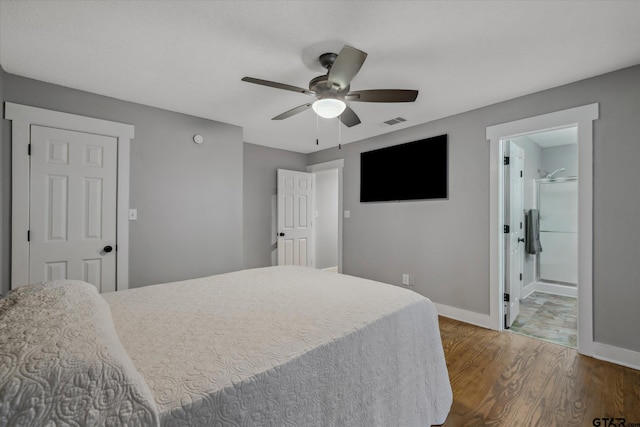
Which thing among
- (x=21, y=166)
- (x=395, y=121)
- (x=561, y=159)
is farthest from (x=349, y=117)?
(x=561, y=159)

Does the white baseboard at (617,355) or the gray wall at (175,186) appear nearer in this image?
the white baseboard at (617,355)

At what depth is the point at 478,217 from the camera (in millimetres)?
3123

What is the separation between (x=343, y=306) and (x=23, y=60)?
117 inches

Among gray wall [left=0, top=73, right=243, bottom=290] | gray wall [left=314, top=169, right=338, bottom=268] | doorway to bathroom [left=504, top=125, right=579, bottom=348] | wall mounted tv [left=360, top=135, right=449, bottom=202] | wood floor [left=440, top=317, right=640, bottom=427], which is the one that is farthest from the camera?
gray wall [left=314, top=169, right=338, bottom=268]

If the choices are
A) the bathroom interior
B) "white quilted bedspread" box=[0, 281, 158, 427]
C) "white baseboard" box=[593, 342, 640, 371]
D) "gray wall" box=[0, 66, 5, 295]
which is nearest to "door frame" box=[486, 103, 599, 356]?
"white baseboard" box=[593, 342, 640, 371]

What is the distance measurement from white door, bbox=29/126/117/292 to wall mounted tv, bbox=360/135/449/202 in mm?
3139

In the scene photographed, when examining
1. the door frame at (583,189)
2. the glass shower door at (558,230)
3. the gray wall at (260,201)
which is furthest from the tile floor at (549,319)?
the gray wall at (260,201)

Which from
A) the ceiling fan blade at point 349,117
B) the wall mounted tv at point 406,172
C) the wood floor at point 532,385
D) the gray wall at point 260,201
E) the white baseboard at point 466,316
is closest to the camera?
the wood floor at point 532,385

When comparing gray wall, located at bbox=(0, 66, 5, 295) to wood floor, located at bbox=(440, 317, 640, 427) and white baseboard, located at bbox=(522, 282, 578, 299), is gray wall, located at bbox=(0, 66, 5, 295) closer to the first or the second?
wood floor, located at bbox=(440, 317, 640, 427)

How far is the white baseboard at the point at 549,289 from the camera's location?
4285mm

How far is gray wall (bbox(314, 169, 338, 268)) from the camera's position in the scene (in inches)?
238

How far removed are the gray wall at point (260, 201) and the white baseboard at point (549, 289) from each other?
13.3ft

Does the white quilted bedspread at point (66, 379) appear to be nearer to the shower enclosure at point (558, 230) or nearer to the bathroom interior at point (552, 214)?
the bathroom interior at point (552, 214)

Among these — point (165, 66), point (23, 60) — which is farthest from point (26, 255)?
point (165, 66)
